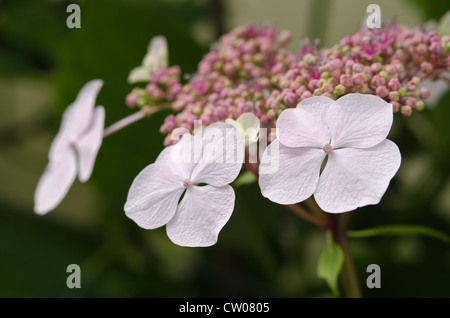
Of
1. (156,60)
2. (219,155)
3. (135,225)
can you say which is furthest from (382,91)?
(135,225)

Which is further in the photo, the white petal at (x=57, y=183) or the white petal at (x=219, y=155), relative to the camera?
the white petal at (x=57, y=183)

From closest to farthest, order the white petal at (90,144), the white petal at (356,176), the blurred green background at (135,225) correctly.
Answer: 1. the white petal at (356,176)
2. the white petal at (90,144)
3. the blurred green background at (135,225)

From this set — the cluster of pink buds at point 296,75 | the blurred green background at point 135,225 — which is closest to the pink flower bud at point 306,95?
the cluster of pink buds at point 296,75

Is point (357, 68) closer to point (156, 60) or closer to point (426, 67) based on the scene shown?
Answer: point (426, 67)

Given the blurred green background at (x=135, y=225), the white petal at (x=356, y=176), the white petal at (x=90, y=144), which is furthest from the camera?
the blurred green background at (x=135, y=225)

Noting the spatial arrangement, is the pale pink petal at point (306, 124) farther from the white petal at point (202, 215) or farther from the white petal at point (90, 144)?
the white petal at point (90, 144)

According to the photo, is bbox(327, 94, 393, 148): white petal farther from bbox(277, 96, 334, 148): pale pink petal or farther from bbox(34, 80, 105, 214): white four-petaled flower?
bbox(34, 80, 105, 214): white four-petaled flower
